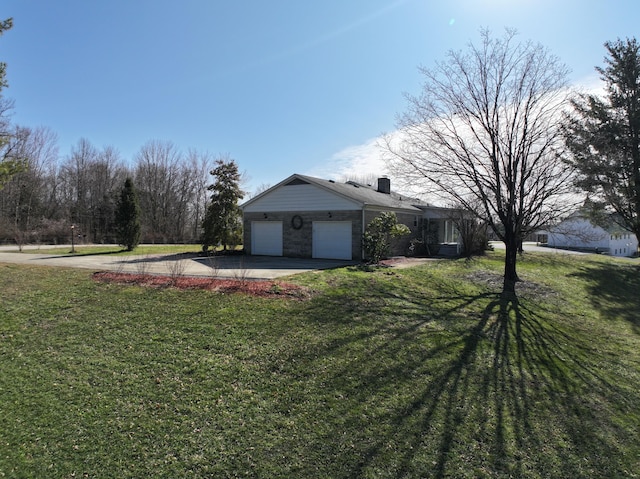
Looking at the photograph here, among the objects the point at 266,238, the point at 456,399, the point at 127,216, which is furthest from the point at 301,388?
the point at 127,216

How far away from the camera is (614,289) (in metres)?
13.6

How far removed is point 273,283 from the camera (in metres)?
8.38

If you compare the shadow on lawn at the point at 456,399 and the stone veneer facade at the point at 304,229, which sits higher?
the stone veneer facade at the point at 304,229

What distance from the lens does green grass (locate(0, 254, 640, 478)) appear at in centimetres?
337

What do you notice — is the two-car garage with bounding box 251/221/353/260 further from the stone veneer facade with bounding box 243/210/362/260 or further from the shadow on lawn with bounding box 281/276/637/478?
the shadow on lawn with bounding box 281/276/637/478

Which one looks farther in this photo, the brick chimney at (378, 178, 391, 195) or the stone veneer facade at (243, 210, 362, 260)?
A: the brick chimney at (378, 178, 391, 195)

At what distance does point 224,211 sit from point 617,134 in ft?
67.1

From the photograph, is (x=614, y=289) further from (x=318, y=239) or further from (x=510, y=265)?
(x=318, y=239)

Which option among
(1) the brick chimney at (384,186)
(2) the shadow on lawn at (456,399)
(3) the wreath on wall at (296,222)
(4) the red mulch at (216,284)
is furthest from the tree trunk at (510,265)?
(1) the brick chimney at (384,186)

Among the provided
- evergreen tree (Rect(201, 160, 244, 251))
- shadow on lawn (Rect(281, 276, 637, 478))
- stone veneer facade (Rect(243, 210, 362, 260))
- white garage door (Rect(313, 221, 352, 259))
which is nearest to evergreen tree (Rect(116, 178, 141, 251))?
evergreen tree (Rect(201, 160, 244, 251))

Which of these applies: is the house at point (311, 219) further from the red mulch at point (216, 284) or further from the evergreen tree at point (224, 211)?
the red mulch at point (216, 284)

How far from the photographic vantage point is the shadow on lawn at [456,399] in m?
3.41

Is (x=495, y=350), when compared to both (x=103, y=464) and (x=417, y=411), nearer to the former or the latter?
(x=417, y=411)

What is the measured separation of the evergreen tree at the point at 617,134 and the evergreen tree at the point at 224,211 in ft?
54.7
